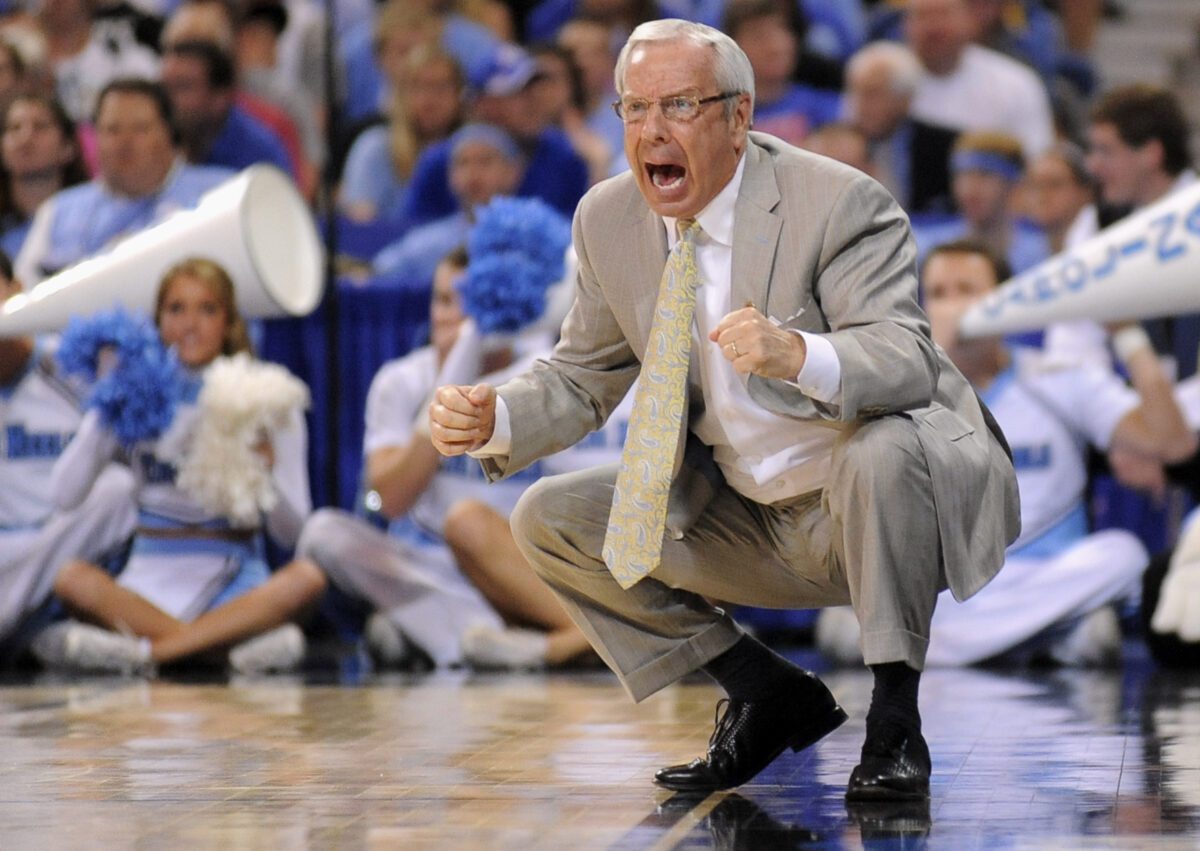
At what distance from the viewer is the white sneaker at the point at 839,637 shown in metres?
4.93

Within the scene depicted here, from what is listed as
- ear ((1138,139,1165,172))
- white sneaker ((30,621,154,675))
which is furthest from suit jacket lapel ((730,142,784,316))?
ear ((1138,139,1165,172))

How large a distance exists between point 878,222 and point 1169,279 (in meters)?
2.35

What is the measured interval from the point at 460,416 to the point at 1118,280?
8.81 feet

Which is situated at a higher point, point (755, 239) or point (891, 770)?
point (755, 239)

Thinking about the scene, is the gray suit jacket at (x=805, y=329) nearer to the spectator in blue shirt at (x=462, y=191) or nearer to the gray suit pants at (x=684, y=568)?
the gray suit pants at (x=684, y=568)

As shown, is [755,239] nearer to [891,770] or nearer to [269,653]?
[891,770]

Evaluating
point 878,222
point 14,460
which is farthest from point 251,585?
point 878,222

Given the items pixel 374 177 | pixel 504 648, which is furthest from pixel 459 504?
pixel 374 177

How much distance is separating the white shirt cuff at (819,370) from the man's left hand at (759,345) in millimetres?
11

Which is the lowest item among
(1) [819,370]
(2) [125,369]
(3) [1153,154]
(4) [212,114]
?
(1) [819,370]

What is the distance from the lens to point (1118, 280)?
488 centimetres

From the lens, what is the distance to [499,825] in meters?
2.52

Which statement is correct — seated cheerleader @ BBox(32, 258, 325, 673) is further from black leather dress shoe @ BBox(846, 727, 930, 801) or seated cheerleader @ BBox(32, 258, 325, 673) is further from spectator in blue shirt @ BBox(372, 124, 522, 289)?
black leather dress shoe @ BBox(846, 727, 930, 801)

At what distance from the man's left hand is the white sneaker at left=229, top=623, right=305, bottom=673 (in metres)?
2.85
